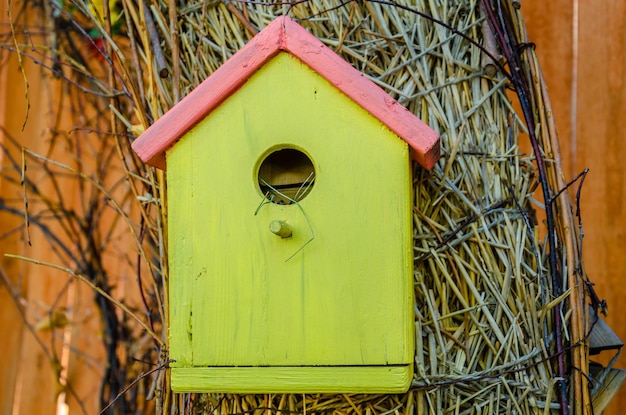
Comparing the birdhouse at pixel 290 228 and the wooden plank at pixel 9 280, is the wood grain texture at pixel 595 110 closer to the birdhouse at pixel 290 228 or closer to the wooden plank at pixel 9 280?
the birdhouse at pixel 290 228

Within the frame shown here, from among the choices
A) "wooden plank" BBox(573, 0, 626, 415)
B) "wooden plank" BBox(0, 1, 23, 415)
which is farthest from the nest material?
"wooden plank" BBox(0, 1, 23, 415)

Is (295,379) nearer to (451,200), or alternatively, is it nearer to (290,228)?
(290,228)

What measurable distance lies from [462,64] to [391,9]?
16 centimetres

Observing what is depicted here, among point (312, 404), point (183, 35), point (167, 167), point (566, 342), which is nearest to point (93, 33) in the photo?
point (183, 35)

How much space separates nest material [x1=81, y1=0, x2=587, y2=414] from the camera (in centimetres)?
142

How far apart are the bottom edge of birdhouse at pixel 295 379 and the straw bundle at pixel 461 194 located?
0.13 m

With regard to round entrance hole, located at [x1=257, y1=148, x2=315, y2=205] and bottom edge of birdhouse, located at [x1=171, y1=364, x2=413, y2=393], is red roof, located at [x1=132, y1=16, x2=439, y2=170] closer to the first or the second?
round entrance hole, located at [x1=257, y1=148, x2=315, y2=205]

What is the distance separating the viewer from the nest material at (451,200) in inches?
55.7

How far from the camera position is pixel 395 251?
4.24 feet

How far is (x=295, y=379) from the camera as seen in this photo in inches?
51.1

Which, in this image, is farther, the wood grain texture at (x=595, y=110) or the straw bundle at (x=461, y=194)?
A: the wood grain texture at (x=595, y=110)

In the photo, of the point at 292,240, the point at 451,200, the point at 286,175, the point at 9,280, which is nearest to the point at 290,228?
the point at 292,240

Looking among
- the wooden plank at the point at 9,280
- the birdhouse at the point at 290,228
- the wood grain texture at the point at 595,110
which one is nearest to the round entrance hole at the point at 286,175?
the birdhouse at the point at 290,228

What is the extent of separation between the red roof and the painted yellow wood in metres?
0.02
